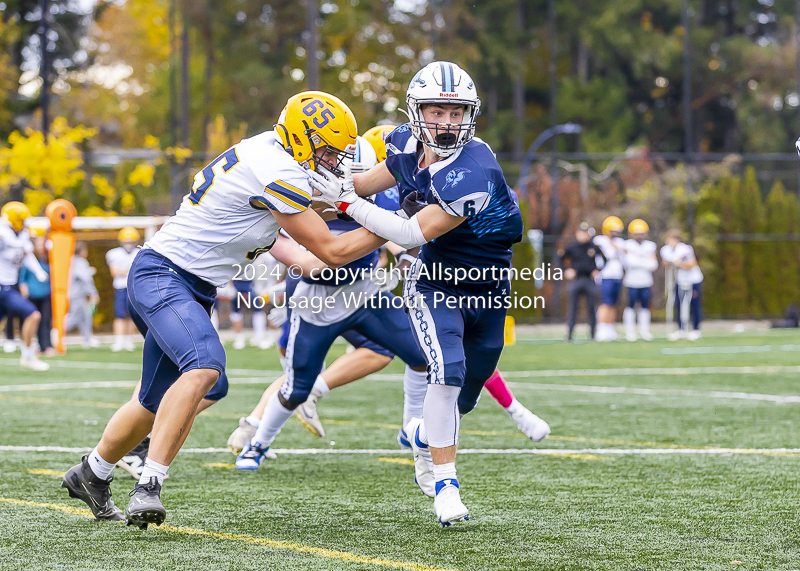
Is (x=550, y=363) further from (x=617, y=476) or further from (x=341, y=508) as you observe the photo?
(x=341, y=508)

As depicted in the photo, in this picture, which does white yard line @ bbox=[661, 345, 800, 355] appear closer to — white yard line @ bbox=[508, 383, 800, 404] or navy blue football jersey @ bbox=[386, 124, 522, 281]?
white yard line @ bbox=[508, 383, 800, 404]

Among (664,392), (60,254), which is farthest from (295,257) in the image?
(60,254)

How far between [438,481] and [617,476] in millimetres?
1526

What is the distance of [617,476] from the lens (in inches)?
225

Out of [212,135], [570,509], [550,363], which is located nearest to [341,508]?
[570,509]

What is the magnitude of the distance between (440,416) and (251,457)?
178cm

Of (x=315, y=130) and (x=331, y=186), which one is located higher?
(x=315, y=130)

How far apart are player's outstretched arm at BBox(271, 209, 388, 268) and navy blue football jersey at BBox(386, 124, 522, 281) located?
0.29 metres

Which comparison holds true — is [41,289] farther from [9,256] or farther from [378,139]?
[378,139]

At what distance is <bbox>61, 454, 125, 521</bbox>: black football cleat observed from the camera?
458 centimetres

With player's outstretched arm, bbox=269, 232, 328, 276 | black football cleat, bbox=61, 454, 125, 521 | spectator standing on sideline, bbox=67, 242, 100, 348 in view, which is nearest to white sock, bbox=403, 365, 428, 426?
player's outstretched arm, bbox=269, 232, 328, 276

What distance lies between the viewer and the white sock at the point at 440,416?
4.65 meters

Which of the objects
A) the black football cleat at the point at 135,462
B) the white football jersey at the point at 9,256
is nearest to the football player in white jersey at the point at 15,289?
the white football jersey at the point at 9,256

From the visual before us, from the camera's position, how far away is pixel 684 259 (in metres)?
19.2
